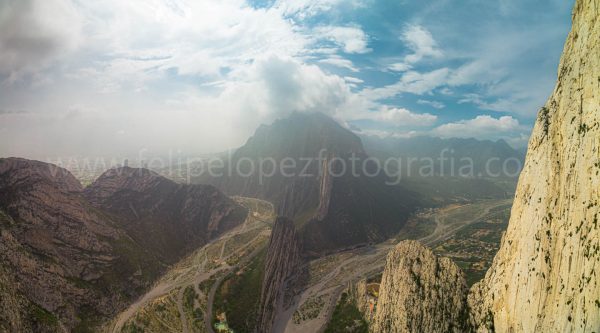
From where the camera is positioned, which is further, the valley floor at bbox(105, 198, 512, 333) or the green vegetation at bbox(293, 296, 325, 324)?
the green vegetation at bbox(293, 296, 325, 324)

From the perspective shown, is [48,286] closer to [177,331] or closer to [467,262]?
[177,331]

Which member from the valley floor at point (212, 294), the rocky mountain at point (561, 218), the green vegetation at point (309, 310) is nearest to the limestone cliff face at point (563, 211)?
the rocky mountain at point (561, 218)

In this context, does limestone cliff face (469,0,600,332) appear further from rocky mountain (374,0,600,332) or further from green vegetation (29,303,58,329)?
green vegetation (29,303,58,329)

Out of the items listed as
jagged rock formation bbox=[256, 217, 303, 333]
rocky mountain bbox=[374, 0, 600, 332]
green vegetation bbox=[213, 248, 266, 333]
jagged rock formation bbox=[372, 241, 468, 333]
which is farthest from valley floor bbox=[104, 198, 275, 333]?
rocky mountain bbox=[374, 0, 600, 332]

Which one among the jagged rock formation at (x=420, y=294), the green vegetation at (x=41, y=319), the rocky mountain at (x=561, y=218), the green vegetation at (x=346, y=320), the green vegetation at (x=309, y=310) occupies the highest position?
the rocky mountain at (x=561, y=218)

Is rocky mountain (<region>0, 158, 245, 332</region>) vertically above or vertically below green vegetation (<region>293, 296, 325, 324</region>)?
above

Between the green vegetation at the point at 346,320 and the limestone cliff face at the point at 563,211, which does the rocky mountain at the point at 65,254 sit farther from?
the limestone cliff face at the point at 563,211
